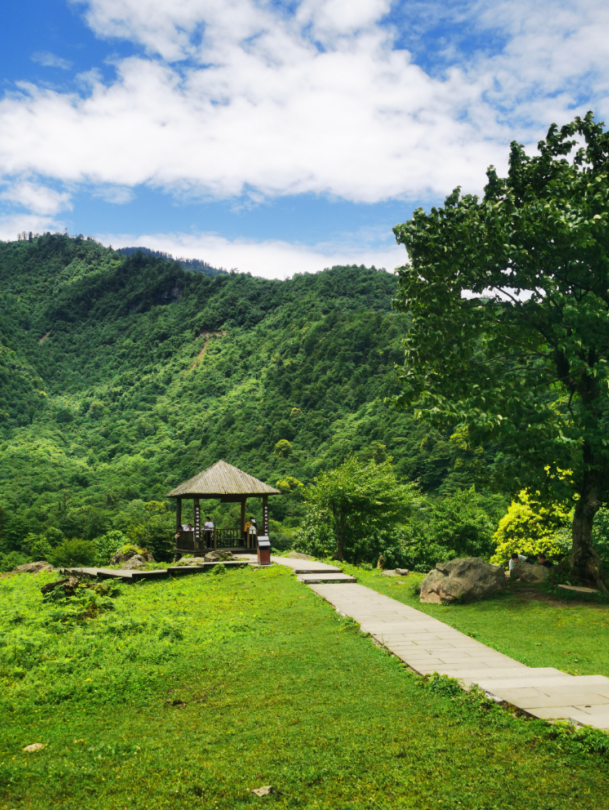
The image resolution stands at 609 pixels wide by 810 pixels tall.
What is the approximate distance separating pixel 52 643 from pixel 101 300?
143193 mm

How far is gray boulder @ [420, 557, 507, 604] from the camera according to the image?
1199 cm

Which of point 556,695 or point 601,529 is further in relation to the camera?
point 601,529

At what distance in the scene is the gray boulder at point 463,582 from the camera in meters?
12.0

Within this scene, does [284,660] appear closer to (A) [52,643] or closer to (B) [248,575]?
(A) [52,643]

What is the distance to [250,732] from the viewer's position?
16.2 feet

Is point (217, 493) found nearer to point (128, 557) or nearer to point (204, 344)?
point (128, 557)

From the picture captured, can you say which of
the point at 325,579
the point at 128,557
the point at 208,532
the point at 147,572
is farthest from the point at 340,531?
the point at 128,557

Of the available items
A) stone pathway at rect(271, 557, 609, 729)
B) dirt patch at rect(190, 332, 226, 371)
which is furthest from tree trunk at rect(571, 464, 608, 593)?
dirt patch at rect(190, 332, 226, 371)

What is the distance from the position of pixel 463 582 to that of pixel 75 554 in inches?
902

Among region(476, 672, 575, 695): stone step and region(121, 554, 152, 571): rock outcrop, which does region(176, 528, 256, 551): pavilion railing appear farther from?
region(476, 672, 575, 695): stone step

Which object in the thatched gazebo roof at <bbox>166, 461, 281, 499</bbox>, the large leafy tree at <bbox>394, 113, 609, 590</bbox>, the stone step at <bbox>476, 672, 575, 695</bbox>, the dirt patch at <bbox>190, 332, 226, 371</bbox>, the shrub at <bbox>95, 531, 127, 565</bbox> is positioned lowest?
the shrub at <bbox>95, 531, 127, 565</bbox>

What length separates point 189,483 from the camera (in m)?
24.1

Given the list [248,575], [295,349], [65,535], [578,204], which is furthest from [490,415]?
[295,349]

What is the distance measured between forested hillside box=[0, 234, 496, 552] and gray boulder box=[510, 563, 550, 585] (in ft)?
83.5
